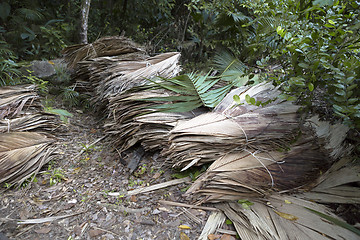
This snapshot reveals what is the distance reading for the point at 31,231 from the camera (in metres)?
1.73

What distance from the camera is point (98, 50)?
11.6ft

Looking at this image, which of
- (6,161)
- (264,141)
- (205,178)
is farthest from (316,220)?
(6,161)

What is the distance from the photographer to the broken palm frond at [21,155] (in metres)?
2.13

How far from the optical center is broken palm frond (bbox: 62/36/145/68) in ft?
11.5

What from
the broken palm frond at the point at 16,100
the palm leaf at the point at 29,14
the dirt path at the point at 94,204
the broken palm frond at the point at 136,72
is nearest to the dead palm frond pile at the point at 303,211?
the dirt path at the point at 94,204

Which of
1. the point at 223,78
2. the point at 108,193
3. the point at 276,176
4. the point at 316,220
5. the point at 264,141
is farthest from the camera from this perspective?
the point at 223,78

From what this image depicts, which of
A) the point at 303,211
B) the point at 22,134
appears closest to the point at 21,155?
the point at 22,134

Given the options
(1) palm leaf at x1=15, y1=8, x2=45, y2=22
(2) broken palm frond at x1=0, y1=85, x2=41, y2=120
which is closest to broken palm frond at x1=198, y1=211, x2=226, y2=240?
(2) broken palm frond at x1=0, y1=85, x2=41, y2=120

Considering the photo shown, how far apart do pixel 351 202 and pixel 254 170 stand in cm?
66

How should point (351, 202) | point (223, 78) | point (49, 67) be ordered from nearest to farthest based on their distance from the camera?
point (351, 202), point (223, 78), point (49, 67)

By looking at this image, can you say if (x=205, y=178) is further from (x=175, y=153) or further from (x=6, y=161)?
(x=6, y=161)

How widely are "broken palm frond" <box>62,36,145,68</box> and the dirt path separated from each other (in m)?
1.51

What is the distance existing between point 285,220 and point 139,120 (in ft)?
4.84

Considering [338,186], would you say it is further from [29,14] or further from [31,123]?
[29,14]
